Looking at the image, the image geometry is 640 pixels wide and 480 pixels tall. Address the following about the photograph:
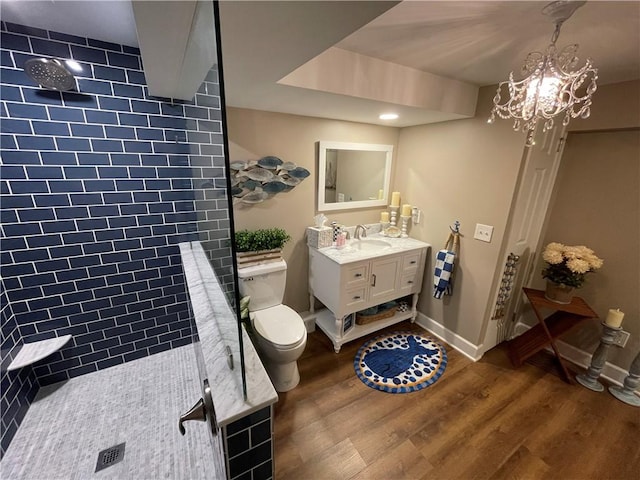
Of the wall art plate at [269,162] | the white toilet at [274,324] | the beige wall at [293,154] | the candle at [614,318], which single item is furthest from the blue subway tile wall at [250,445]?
the candle at [614,318]

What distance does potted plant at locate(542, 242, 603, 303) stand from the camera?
182cm

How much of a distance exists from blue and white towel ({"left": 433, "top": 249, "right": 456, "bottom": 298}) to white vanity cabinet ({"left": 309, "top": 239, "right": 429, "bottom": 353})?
21 centimetres

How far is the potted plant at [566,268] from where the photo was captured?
1821mm

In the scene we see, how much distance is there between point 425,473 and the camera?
4.56 ft

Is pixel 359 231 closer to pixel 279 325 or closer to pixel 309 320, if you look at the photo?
pixel 309 320

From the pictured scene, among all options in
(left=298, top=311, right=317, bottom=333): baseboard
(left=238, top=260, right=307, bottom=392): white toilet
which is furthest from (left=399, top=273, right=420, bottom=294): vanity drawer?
(left=238, top=260, right=307, bottom=392): white toilet

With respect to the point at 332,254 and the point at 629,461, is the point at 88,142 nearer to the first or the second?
the point at 332,254

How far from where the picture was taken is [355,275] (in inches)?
82.1

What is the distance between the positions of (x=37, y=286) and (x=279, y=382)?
1.64m

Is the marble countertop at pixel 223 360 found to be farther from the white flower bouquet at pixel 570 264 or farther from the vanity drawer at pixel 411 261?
the white flower bouquet at pixel 570 264

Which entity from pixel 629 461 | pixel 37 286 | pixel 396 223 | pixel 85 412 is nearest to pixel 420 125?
pixel 396 223

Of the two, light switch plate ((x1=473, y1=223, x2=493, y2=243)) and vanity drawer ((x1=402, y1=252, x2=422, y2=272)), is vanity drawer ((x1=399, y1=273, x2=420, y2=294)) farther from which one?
light switch plate ((x1=473, y1=223, x2=493, y2=243))

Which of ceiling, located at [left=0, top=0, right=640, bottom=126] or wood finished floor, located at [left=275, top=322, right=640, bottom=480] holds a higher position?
ceiling, located at [left=0, top=0, right=640, bottom=126]

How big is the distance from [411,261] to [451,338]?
0.78 meters
